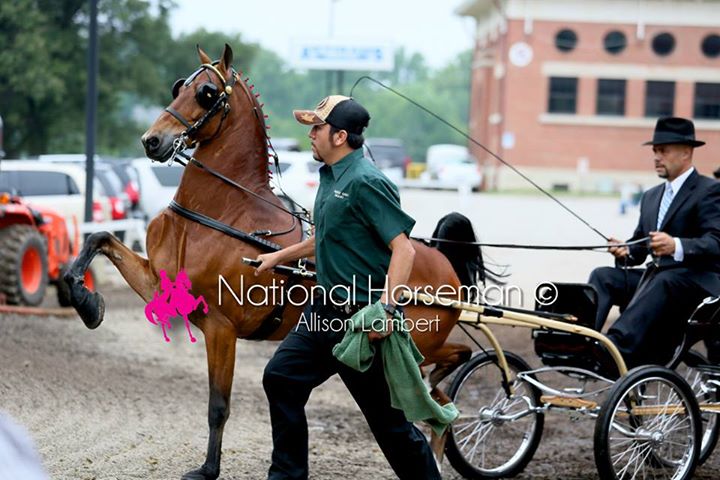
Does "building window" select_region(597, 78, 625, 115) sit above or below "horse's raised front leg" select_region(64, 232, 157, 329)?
above

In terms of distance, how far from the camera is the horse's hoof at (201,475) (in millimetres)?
6750

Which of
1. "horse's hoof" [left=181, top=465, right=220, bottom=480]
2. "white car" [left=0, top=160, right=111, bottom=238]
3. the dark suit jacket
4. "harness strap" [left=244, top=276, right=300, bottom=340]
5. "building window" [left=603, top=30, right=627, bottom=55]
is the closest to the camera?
"horse's hoof" [left=181, top=465, right=220, bottom=480]

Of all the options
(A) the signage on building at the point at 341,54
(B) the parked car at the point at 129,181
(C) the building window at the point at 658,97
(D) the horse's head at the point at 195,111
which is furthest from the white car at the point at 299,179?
(C) the building window at the point at 658,97

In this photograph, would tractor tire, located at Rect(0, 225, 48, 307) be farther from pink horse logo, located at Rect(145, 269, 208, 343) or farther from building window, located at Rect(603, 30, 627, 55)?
building window, located at Rect(603, 30, 627, 55)

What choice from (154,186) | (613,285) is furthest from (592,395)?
(154,186)

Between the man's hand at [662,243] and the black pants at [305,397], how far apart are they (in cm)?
239

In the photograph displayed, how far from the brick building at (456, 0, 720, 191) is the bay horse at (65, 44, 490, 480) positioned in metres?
49.3

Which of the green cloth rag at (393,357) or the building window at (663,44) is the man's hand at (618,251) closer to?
the green cloth rag at (393,357)

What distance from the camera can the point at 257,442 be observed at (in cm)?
845

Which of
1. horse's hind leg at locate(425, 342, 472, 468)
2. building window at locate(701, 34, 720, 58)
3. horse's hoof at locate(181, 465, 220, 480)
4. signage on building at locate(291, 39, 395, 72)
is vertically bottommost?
horse's hoof at locate(181, 465, 220, 480)

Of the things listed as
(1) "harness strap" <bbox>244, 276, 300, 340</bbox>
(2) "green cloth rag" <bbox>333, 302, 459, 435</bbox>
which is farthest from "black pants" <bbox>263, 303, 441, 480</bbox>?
(1) "harness strap" <bbox>244, 276, 300, 340</bbox>

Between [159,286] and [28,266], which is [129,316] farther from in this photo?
[159,286]

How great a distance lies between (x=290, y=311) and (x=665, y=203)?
2.77 meters

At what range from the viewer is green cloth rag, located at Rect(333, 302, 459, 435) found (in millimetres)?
5801
